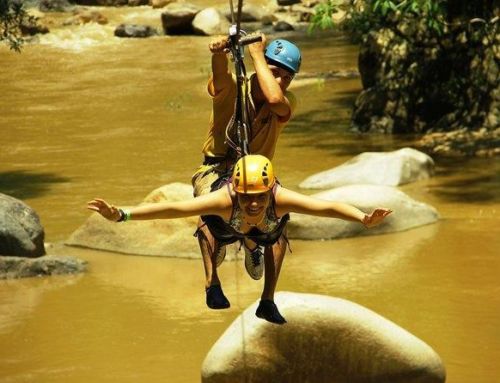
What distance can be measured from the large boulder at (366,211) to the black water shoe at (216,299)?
7.75 meters

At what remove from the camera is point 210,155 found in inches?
332

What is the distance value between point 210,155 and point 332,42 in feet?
85.0

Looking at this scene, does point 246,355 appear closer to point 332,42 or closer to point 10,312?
point 10,312

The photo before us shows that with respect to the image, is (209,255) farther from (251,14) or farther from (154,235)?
(251,14)

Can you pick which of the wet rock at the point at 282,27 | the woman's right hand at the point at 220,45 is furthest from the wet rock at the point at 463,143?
the wet rock at the point at 282,27

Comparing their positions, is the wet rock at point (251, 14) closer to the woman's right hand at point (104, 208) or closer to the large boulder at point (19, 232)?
the large boulder at point (19, 232)

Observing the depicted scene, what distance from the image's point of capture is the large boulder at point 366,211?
15883 millimetres

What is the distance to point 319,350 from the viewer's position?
10883 millimetres

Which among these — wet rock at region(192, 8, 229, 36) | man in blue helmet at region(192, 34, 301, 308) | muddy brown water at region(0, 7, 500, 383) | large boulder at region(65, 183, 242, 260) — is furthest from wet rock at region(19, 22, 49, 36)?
man in blue helmet at region(192, 34, 301, 308)

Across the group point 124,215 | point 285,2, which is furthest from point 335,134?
point 285,2

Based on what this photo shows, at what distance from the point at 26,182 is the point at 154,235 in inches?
183

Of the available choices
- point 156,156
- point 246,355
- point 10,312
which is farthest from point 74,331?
point 156,156

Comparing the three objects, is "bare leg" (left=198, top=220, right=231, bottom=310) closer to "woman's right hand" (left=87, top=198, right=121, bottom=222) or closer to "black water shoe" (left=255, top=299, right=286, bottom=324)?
"black water shoe" (left=255, top=299, right=286, bottom=324)

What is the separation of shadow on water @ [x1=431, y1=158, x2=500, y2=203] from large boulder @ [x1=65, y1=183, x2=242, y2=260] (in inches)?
155
